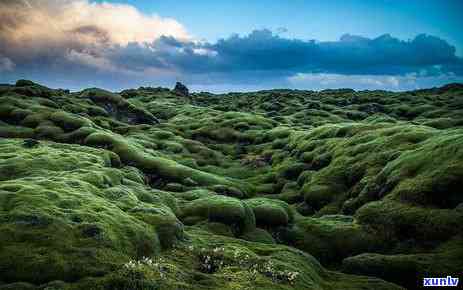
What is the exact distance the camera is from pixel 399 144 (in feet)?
185

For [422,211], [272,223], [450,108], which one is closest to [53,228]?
[272,223]

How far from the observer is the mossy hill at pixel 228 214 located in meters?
21.7

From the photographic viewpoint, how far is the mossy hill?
71.2ft

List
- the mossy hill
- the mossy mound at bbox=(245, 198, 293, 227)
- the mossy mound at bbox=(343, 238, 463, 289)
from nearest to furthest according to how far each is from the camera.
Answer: the mossy hill → the mossy mound at bbox=(343, 238, 463, 289) → the mossy mound at bbox=(245, 198, 293, 227)

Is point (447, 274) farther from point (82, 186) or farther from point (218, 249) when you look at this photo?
point (82, 186)

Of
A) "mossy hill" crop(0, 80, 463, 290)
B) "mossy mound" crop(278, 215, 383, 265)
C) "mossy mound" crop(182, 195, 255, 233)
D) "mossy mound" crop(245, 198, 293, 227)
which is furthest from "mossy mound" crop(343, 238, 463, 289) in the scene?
"mossy mound" crop(245, 198, 293, 227)

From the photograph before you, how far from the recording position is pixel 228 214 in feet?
128

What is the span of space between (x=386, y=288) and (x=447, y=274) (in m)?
4.81

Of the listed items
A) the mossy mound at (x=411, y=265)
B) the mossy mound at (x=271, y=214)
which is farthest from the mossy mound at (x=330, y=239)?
the mossy mound at (x=411, y=265)

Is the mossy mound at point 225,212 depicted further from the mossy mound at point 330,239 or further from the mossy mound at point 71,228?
the mossy mound at point 71,228

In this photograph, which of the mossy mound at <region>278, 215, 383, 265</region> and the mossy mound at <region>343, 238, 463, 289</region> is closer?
the mossy mound at <region>343, 238, 463, 289</region>

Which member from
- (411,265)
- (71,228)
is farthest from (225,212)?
(71,228)

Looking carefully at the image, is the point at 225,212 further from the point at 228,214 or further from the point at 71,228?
the point at 71,228

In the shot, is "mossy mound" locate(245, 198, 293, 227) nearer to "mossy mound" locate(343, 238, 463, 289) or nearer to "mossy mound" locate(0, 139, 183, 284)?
"mossy mound" locate(343, 238, 463, 289)
